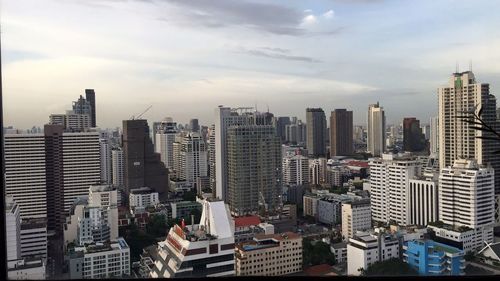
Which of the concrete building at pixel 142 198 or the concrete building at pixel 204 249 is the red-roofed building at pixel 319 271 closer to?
the concrete building at pixel 204 249

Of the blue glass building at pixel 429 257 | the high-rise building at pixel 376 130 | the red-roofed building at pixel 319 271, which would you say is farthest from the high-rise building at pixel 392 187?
the red-roofed building at pixel 319 271

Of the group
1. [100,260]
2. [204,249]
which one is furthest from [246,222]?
[204,249]

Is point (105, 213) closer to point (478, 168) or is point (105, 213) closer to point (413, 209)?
point (413, 209)

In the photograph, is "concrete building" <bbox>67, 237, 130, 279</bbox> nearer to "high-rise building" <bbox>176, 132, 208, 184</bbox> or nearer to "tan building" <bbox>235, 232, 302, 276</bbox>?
"tan building" <bbox>235, 232, 302, 276</bbox>

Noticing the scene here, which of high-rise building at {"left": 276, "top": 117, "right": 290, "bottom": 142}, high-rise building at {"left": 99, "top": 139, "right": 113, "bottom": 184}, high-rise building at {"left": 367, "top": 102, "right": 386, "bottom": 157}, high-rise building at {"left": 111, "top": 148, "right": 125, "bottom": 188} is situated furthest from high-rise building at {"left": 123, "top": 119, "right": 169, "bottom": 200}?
high-rise building at {"left": 367, "top": 102, "right": 386, "bottom": 157}

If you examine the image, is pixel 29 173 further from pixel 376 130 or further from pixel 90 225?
pixel 376 130

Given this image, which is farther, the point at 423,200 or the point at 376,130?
the point at 376,130
